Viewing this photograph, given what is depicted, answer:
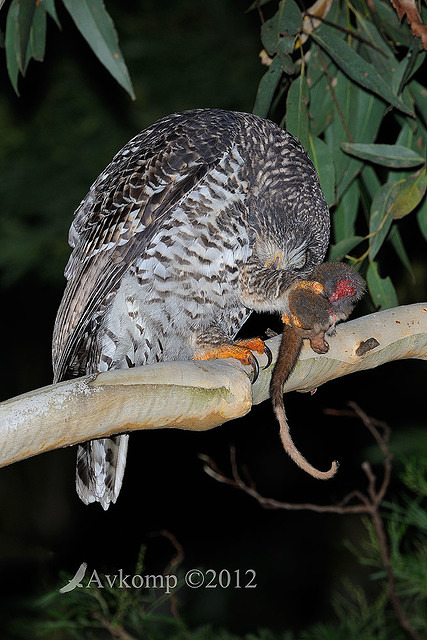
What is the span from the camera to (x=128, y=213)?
8.09 ft

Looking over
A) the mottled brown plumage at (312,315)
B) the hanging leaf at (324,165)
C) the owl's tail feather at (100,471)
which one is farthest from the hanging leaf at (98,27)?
the owl's tail feather at (100,471)

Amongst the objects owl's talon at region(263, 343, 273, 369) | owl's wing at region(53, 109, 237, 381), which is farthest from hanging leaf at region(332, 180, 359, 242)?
owl's talon at region(263, 343, 273, 369)

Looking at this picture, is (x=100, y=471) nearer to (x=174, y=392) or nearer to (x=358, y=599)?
(x=174, y=392)

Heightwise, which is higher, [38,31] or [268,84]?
[38,31]

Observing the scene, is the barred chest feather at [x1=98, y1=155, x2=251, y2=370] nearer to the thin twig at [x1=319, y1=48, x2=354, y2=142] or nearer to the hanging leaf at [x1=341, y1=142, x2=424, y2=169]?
the hanging leaf at [x1=341, y1=142, x2=424, y2=169]

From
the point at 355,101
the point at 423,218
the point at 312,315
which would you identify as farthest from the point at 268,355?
the point at 355,101

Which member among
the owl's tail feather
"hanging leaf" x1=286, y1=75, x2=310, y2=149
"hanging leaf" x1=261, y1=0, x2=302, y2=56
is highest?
"hanging leaf" x1=261, y1=0, x2=302, y2=56

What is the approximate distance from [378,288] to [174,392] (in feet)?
4.21

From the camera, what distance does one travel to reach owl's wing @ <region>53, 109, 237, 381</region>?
2.42 metres

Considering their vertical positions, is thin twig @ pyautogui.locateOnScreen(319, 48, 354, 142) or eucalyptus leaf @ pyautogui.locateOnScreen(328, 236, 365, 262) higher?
thin twig @ pyautogui.locateOnScreen(319, 48, 354, 142)

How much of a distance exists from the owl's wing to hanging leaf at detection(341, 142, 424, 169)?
0.38 metres

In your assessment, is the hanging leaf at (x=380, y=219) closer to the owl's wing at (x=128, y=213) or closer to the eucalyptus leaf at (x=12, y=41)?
the owl's wing at (x=128, y=213)

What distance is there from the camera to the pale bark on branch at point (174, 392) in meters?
1.58

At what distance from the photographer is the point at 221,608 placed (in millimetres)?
6168
